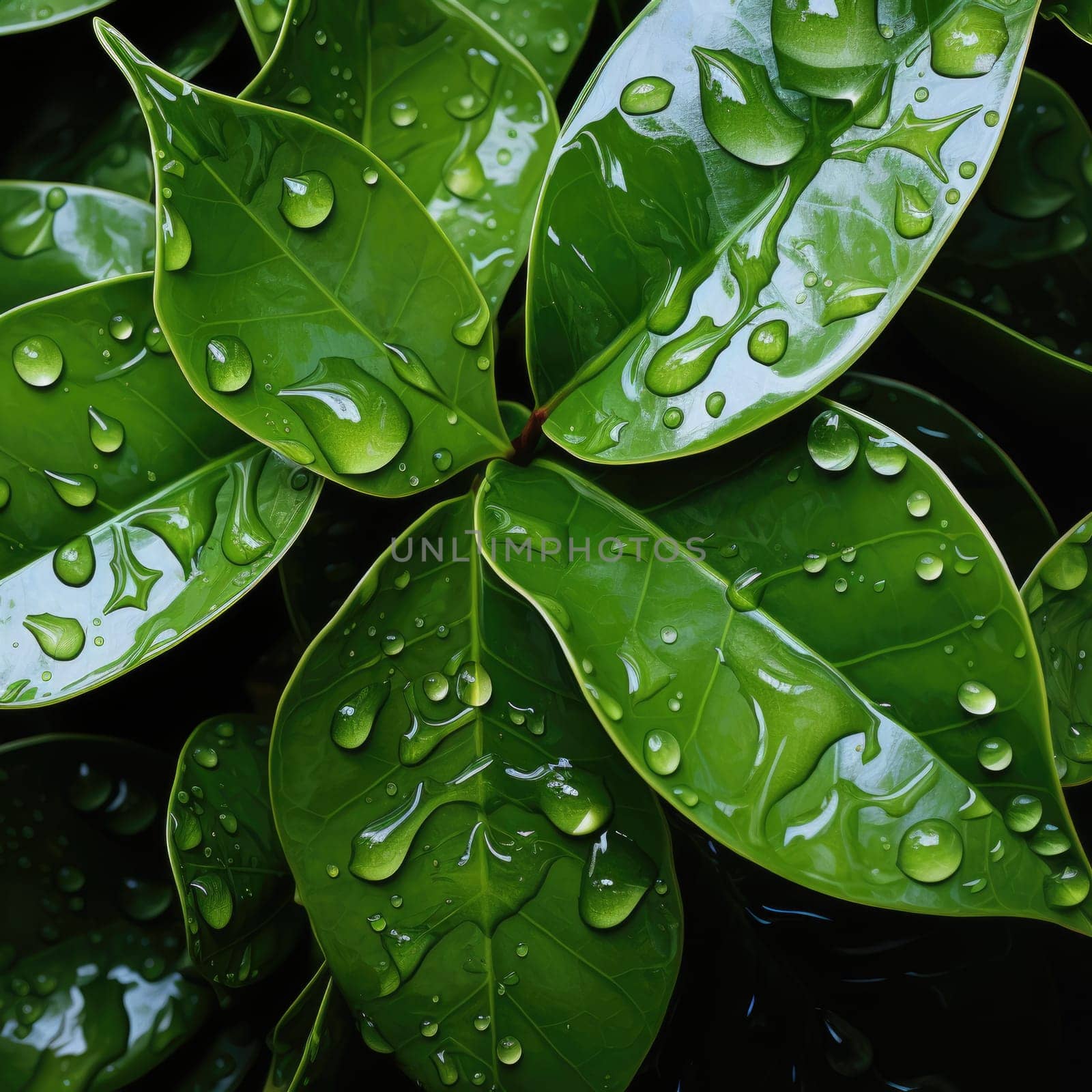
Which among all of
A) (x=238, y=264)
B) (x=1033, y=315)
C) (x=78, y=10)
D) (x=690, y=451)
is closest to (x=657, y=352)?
(x=690, y=451)

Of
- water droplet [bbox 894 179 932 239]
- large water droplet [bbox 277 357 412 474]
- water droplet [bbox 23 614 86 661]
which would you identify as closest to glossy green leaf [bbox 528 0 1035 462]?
water droplet [bbox 894 179 932 239]

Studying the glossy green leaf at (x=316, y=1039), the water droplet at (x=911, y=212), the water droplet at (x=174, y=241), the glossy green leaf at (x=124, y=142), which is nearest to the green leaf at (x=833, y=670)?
the water droplet at (x=911, y=212)

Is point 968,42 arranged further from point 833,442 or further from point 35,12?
point 35,12

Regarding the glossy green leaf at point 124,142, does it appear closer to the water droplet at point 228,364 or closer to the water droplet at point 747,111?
the water droplet at point 228,364

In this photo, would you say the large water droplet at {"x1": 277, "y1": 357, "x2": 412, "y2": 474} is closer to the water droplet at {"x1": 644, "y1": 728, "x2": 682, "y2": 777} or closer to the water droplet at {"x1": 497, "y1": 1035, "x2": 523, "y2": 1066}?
the water droplet at {"x1": 644, "y1": 728, "x2": 682, "y2": 777}

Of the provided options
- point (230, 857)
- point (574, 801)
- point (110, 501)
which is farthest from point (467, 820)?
point (110, 501)

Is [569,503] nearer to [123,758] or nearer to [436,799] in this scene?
[436,799]
